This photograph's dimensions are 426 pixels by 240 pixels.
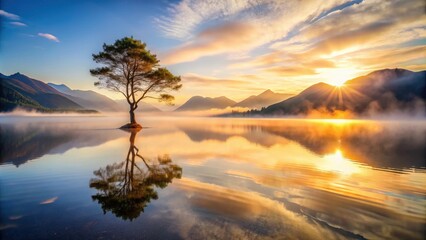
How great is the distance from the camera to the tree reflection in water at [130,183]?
7.61m

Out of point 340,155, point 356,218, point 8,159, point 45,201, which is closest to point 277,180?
point 356,218

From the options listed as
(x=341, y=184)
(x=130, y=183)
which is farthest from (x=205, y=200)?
(x=341, y=184)

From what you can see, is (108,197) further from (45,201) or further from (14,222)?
(14,222)

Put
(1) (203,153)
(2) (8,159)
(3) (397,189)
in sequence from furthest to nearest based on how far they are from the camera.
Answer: (1) (203,153) → (2) (8,159) → (3) (397,189)

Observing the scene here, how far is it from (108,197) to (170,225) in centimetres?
331

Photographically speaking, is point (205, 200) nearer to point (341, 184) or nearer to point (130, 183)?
point (130, 183)

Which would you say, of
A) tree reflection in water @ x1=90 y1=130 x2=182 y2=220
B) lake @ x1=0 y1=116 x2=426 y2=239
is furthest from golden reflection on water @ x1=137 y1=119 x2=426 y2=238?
tree reflection in water @ x1=90 y1=130 x2=182 y2=220

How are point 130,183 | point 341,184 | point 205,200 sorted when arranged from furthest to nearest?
point 341,184, point 130,183, point 205,200

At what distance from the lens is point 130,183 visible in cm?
1022

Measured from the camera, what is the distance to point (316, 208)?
8000 millimetres

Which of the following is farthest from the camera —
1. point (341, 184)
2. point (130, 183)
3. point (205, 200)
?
point (341, 184)

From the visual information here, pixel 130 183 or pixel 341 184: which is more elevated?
pixel 130 183

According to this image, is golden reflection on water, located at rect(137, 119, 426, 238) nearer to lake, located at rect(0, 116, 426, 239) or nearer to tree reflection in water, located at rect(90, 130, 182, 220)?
lake, located at rect(0, 116, 426, 239)

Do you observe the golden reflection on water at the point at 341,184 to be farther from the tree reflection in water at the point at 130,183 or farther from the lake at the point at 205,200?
the tree reflection in water at the point at 130,183
